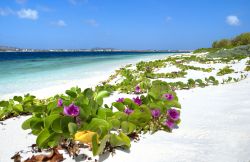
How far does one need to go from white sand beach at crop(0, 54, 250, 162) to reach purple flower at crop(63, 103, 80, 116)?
43cm

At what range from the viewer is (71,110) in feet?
8.04

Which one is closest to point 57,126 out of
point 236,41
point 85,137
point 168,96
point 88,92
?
point 85,137

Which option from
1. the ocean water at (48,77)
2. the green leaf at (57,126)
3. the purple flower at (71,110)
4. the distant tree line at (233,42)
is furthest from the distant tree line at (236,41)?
the green leaf at (57,126)

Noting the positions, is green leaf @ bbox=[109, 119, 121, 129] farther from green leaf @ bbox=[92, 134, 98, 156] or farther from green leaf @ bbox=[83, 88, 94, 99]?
green leaf @ bbox=[83, 88, 94, 99]

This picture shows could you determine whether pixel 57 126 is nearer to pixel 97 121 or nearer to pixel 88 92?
pixel 97 121

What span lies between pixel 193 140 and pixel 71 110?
1096 mm

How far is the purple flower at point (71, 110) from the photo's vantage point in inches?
95.9

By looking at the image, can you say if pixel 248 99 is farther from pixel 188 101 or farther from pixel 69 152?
pixel 69 152

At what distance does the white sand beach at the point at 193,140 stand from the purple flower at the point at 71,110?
0.43 meters

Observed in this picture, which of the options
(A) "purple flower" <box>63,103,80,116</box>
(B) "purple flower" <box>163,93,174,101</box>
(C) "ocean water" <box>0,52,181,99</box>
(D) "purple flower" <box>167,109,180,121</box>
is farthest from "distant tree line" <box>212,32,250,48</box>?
(A) "purple flower" <box>63,103,80,116</box>

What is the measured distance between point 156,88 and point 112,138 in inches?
61.8

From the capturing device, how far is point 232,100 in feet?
14.4

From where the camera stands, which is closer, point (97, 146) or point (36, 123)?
point (97, 146)

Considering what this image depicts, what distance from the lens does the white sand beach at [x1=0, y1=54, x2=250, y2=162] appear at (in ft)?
7.38
